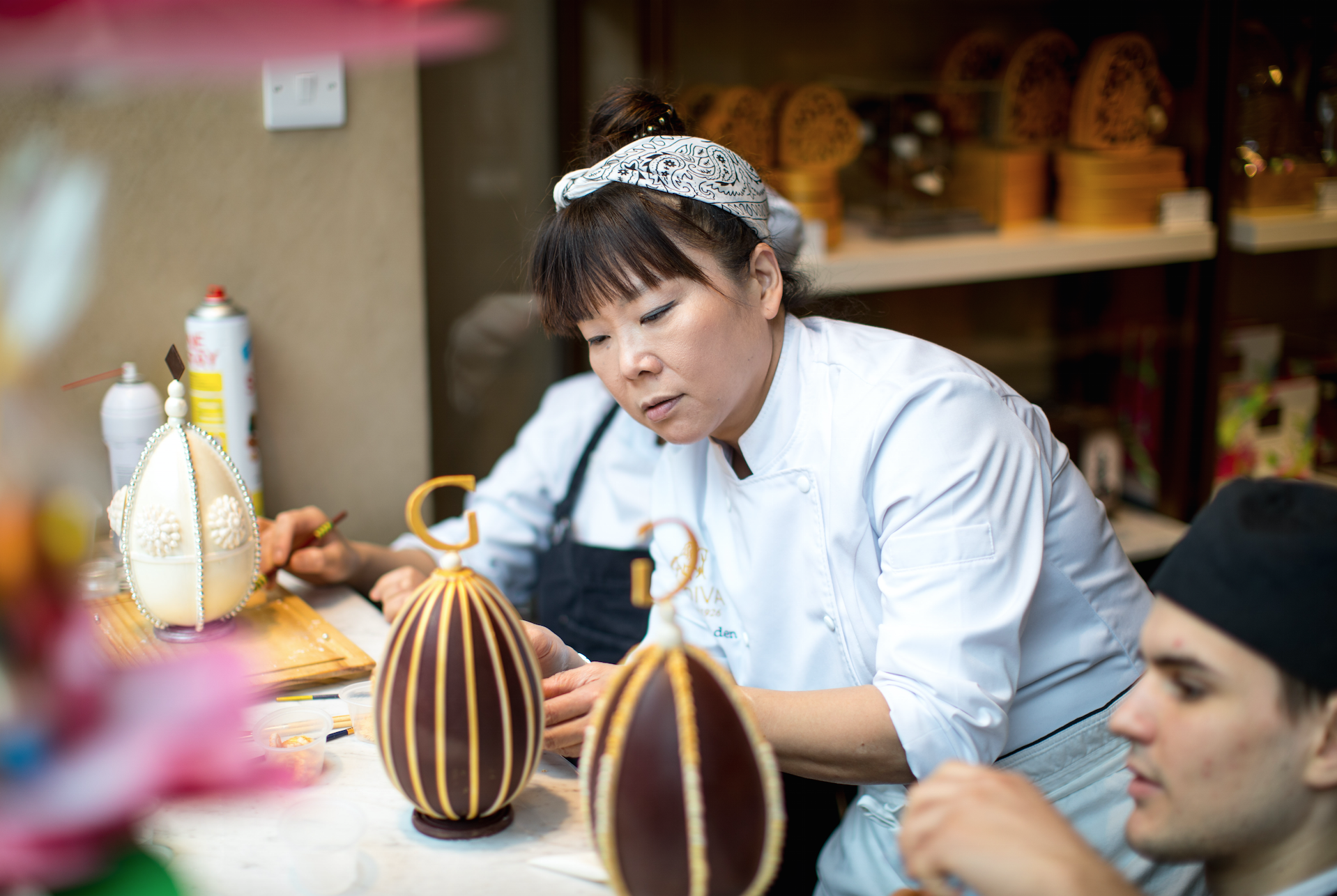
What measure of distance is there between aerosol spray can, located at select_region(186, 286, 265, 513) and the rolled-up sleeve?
93 cm

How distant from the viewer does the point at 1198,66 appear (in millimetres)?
2303

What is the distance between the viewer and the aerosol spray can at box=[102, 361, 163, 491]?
4.89 feet

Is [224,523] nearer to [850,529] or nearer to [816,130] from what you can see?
[850,529]

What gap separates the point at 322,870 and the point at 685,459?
70 centimetres

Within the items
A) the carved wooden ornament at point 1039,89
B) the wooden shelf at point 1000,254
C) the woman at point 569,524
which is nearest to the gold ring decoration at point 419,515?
the woman at point 569,524

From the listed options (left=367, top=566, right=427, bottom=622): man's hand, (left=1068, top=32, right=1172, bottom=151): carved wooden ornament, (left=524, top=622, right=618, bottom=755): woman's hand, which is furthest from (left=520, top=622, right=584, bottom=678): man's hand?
(left=1068, top=32, right=1172, bottom=151): carved wooden ornament

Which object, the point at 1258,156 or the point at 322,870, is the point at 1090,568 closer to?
the point at 322,870

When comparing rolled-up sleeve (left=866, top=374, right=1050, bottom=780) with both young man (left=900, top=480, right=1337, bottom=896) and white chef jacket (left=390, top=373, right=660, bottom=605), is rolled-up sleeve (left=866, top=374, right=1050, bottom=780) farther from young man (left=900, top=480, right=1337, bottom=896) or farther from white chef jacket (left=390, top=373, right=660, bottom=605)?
white chef jacket (left=390, top=373, right=660, bottom=605)

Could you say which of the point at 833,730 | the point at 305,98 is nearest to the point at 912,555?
the point at 833,730

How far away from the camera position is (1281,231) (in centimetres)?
236

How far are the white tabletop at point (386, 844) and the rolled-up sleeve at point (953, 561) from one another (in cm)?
32

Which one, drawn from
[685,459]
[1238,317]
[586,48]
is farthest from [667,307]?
[1238,317]

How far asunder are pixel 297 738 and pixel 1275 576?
841 mm

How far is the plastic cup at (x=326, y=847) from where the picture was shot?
0.85 meters
